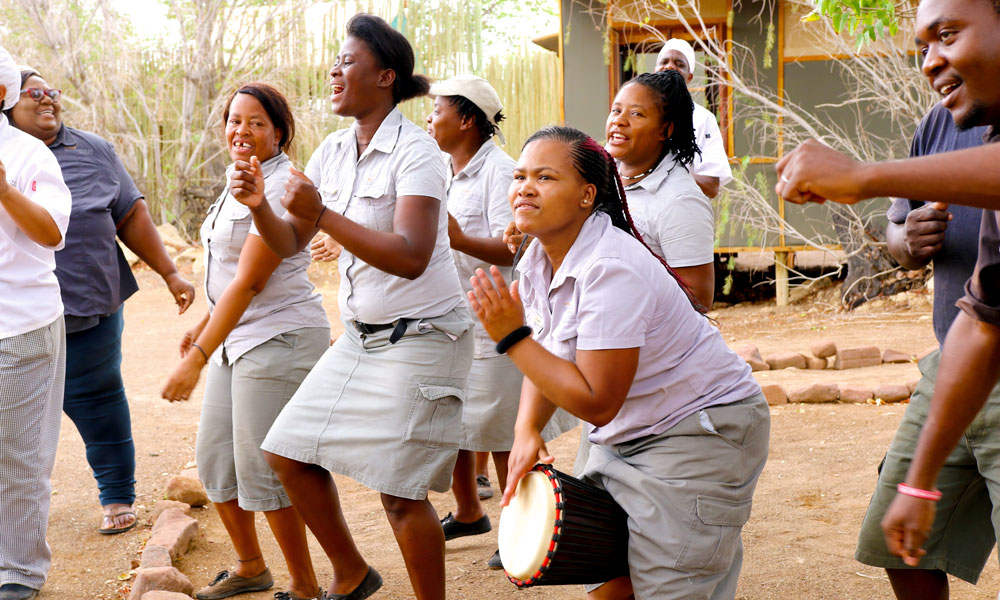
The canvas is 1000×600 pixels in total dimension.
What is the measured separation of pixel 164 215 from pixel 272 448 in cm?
1437

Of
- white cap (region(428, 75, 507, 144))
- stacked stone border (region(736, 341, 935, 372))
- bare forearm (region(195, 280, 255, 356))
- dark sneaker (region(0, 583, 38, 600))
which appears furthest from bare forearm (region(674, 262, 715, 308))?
stacked stone border (region(736, 341, 935, 372))

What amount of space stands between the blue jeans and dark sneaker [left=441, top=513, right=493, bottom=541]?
64.9 inches

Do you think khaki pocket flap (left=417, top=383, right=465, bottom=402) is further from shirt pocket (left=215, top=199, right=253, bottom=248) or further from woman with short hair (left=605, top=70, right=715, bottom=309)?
shirt pocket (left=215, top=199, right=253, bottom=248)

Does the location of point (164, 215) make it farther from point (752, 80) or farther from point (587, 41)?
point (752, 80)

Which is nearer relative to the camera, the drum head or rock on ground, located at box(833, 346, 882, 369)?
the drum head

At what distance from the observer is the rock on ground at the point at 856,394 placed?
6.83m

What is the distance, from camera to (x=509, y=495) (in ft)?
8.64

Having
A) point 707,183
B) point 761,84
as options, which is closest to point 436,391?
point 707,183

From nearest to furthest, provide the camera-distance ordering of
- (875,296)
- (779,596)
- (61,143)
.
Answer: (779,596)
(61,143)
(875,296)

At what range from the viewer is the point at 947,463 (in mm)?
2695

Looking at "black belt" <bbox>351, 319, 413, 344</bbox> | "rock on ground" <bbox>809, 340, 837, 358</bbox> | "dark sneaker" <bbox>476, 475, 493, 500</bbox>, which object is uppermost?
"black belt" <bbox>351, 319, 413, 344</bbox>

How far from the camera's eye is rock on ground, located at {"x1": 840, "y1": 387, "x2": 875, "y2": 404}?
683cm

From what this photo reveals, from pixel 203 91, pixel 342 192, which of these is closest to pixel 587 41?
pixel 203 91

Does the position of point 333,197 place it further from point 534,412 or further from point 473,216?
point 534,412
